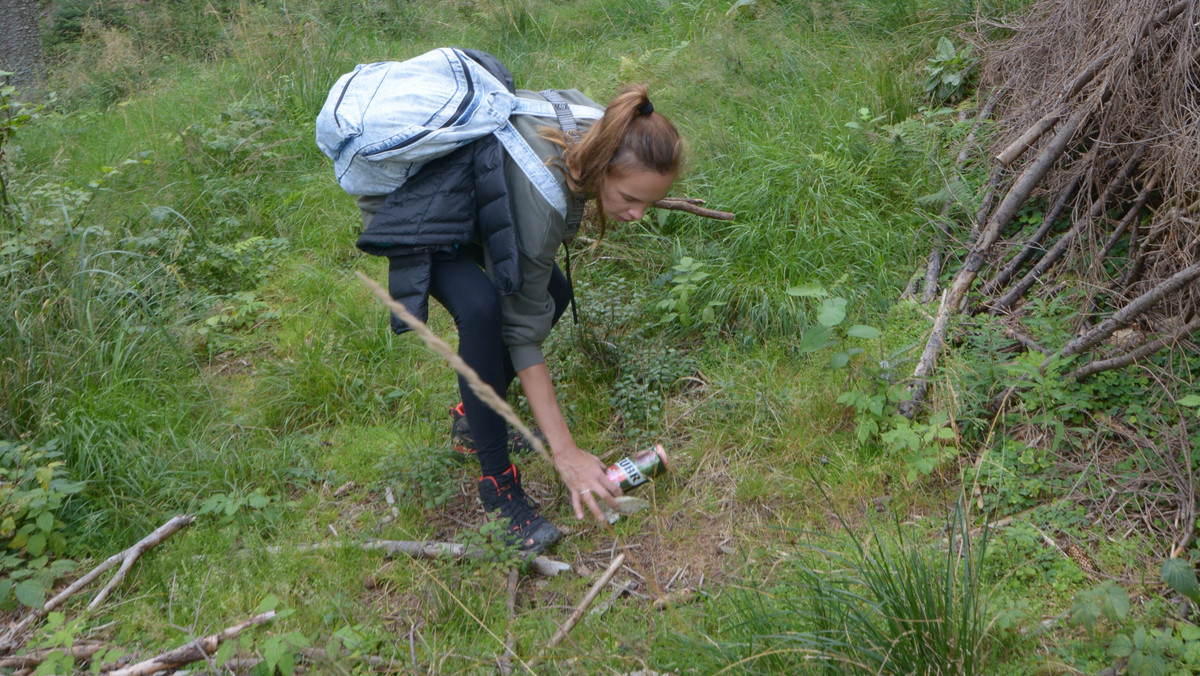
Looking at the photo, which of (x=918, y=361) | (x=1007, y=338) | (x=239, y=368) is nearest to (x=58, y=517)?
(x=239, y=368)

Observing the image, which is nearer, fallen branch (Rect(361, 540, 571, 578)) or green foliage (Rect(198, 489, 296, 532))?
fallen branch (Rect(361, 540, 571, 578))

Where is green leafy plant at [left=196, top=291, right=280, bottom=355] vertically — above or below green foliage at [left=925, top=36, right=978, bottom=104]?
below

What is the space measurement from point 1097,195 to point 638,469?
226 centimetres

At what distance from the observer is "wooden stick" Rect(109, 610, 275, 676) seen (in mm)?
2443

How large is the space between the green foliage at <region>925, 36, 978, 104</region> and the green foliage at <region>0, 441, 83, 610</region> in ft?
14.8

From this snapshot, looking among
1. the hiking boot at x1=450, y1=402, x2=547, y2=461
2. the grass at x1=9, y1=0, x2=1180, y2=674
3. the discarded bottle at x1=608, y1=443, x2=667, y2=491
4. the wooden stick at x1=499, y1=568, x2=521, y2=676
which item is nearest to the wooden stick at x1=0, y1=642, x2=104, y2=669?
the grass at x1=9, y1=0, x2=1180, y2=674

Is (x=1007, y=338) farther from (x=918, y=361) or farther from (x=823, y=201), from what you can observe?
(x=823, y=201)

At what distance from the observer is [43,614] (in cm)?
281

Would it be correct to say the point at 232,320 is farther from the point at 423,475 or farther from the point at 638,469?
the point at 638,469

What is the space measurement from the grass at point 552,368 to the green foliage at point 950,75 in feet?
0.39

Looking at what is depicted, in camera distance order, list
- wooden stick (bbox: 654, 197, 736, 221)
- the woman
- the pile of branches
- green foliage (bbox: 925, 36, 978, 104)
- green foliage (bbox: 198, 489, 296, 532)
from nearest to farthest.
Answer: the woman
the pile of branches
green foliage (bbox: 198, 489, 296, 532)
wooden stick (bbox: 654, 197, 736, 221)
green foliage (bbox: 925, 36, 978, 104)

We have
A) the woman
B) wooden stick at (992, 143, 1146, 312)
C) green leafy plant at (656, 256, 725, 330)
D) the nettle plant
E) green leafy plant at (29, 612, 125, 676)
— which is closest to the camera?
green leafy plant at (29, 612, 125, 676)

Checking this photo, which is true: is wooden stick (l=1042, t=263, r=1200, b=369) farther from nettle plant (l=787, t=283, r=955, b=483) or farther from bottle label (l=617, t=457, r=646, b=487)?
bottle label (l=617, t=457, r=646, b=487)

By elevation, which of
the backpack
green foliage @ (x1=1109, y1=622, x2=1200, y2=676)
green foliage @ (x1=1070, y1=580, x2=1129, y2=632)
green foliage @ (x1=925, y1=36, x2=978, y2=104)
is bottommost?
green foliage @ (x1=1109, y1=622, x2=1200, y2=676)
